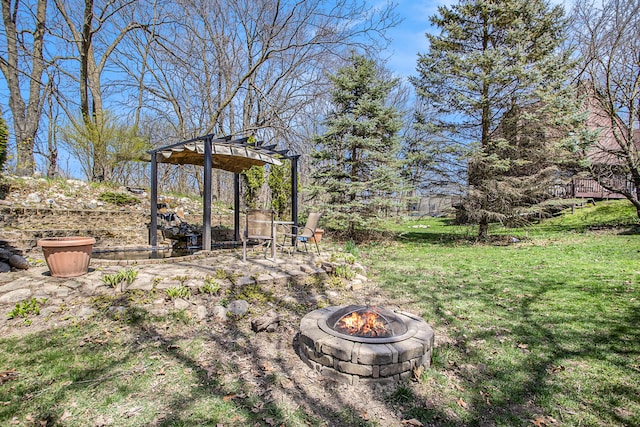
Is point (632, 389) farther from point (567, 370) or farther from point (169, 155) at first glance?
point (169, 155)

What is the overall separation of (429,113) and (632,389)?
8.36 m

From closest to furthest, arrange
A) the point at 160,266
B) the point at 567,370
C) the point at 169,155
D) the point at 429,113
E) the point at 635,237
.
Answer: the point at 567,370, the point at 160,266, the point at 169,155, the point at 635,237, the point at 429,113

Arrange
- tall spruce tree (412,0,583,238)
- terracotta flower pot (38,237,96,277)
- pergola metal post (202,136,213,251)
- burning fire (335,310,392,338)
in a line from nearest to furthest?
burning fire (335,310,392,338)
terracotta flower pot (38,237,96,277)
pergola metal post (202,136,213,251)
tall spruce tree (412,0,583,238)

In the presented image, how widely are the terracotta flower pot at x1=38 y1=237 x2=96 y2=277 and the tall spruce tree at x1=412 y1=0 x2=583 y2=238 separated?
28.0 feet

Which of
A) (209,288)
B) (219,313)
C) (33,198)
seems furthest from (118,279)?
(33,198)

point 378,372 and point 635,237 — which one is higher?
point 635,237

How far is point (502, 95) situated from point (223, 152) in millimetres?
7430

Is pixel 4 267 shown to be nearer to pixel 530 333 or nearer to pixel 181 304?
pixel 181 304

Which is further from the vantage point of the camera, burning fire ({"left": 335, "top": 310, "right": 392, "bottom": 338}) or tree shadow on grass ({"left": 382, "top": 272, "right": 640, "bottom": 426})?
burning fire ({"left": 335, "top": 310, "right": 392, "bottom": 338})

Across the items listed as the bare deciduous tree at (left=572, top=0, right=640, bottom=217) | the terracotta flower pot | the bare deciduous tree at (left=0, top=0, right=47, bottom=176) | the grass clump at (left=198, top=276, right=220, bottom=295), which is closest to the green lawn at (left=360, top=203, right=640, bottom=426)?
the grass clump at (left=198, top=276, right=220, bottom=295)

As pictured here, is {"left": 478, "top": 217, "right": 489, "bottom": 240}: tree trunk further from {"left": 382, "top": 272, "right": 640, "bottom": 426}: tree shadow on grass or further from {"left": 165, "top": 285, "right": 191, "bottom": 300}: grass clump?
{"left": 165, "top": 285, "right": 191, "bottom": 300}: grass clump

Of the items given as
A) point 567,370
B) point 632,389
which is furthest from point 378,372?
point 632,389

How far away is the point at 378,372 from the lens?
231cm

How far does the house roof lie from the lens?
5.91m
